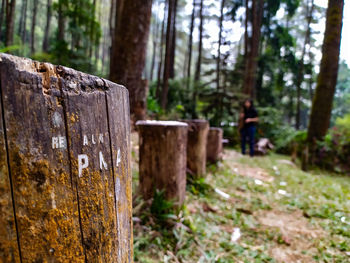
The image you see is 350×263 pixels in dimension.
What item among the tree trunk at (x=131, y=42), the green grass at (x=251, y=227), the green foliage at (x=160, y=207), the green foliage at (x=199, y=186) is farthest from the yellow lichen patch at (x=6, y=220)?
the tree trunk at (x=131, y=42)

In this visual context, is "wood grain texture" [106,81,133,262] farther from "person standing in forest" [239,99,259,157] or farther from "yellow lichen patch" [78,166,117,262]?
"person standing in forest" [239,99,259,157]

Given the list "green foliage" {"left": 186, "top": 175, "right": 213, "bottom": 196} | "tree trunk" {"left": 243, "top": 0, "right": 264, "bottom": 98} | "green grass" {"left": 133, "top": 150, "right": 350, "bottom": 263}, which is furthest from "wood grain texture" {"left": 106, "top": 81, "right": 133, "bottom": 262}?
"tree trunk" {"left": 243, "top": 0, "right": 264, "bottom": 98}

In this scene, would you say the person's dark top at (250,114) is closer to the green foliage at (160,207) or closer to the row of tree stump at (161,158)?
the row of tree stump at (161,158)

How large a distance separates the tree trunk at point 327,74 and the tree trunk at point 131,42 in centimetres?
517

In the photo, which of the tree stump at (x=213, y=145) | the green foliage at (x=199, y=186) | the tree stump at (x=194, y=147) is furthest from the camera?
the tree stump at (x=213, y=145)

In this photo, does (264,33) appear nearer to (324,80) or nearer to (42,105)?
(324,80)

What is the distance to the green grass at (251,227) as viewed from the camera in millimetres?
2463

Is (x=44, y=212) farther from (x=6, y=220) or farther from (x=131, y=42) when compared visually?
(x=131, y=42)

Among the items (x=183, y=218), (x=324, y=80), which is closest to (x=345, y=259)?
(x=183, y=218)

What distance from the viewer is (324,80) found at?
23.6 feet

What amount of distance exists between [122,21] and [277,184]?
4.58 m

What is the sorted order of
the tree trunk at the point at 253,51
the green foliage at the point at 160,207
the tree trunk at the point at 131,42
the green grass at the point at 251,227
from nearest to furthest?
the green grass at the point at 251,227
the green foliage at the point at 160,207
the tree trunk at the point at 131,42
the tree trunk at the point at 253,51

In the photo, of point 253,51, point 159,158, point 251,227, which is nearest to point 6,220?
point 159,158

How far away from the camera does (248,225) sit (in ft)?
10.5
